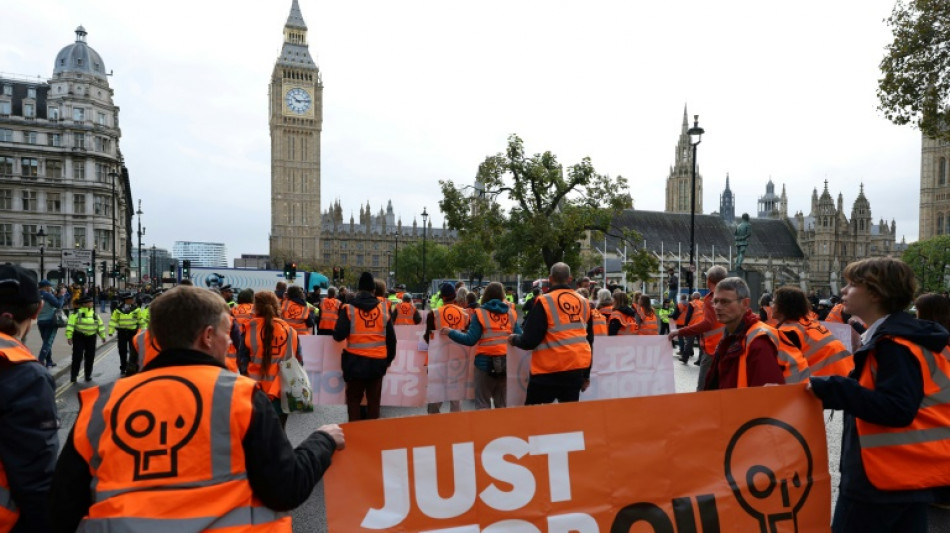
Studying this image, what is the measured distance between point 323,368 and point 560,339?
4.53m

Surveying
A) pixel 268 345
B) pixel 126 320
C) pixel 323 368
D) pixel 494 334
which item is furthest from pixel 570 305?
pixel 126 320

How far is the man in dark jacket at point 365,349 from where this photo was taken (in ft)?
24.8

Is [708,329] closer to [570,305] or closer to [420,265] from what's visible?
[570,305]

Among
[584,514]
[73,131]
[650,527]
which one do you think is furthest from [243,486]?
[73,131]

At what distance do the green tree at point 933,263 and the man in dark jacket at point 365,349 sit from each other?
72.7 meters

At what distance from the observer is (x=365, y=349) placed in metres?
7.57

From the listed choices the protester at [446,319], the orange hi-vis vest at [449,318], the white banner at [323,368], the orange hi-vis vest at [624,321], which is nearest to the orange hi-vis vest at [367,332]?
the protester at [446,319]

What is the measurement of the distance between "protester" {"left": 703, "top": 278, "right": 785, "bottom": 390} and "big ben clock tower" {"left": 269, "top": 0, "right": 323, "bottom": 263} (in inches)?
4859

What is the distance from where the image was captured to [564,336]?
22.7 feet

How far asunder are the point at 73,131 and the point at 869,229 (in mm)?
118826

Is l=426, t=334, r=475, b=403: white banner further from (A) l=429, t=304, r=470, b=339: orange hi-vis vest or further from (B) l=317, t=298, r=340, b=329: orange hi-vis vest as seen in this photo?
(B) l=317, t=298, r=340, b=329: orange hi-vis vest

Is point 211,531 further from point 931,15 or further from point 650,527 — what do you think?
point 931,15

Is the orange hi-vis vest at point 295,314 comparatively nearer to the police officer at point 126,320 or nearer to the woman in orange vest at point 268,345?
the police officer at point 126,320

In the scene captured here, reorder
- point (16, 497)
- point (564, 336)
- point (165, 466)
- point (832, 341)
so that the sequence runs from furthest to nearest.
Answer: point (832, 341), point (564, 336), point (16, 497), point (165, 466)
